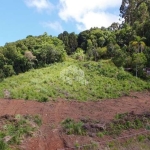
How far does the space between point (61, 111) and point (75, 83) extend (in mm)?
5227

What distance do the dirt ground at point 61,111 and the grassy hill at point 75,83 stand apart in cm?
84

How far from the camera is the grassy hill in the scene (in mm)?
16625

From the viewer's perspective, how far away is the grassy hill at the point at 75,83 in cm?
1662

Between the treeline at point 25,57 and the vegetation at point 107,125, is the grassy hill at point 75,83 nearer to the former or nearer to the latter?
the vegetation at point 107,125

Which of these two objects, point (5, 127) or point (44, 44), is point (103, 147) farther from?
point (44, 44)

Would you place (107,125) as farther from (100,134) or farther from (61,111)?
(61,111)

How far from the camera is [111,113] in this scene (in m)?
13.6

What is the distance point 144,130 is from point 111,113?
217 cm

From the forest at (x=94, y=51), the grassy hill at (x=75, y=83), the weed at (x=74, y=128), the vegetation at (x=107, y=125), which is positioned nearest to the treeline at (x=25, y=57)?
the forest at (x=94, y=51)

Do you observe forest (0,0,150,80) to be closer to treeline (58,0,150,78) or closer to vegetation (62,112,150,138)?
treeline (58,0,150,78)

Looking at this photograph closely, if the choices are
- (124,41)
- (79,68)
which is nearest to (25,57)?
(79,68)

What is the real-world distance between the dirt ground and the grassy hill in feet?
2.77

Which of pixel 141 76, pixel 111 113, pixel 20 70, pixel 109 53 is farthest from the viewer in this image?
pixel 109 53

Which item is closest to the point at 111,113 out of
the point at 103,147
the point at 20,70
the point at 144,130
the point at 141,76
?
the point at 144,130
